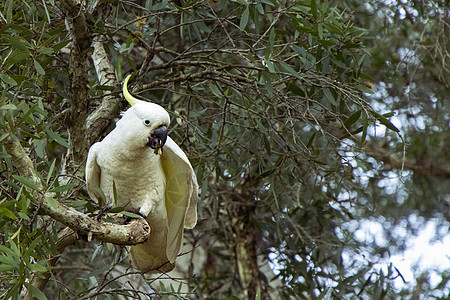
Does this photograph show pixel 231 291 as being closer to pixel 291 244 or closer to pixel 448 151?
pixel 291 244

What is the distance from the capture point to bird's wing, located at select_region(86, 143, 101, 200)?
2144 millimetres

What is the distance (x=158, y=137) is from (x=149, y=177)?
0.24 m

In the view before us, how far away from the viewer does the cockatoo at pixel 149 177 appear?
2.00m

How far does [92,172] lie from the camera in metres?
2.18

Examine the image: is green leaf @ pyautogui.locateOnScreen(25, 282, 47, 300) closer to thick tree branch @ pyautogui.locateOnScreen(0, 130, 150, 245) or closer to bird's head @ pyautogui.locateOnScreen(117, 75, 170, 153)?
thick tree branch @ pyautogui.locateOnScreen(0, 130, 150, 245)

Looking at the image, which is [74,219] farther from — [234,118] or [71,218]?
[234,118]

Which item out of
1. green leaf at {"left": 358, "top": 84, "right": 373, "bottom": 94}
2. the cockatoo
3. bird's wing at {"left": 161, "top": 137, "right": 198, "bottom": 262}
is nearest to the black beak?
the cockatoo

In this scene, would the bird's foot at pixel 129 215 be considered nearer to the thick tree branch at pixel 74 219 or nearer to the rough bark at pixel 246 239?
the thick tree branch at pixel 74 219

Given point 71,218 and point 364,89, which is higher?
point 364,89

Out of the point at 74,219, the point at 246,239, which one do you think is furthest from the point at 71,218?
the point at 246,239

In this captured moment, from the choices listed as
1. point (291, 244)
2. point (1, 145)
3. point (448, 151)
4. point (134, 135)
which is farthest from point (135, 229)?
point (448, 151)

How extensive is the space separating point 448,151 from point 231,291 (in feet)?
6.35

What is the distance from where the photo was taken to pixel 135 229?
1842mm

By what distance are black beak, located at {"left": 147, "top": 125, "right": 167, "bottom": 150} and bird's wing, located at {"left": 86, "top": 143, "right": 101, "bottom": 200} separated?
26 centimetres
